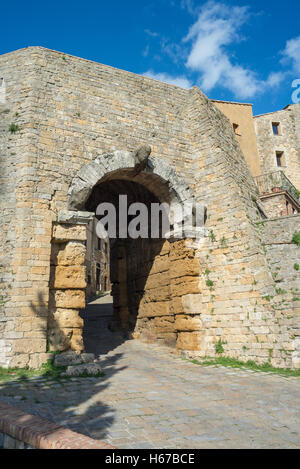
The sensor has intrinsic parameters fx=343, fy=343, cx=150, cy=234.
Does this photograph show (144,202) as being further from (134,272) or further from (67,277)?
(67,277)

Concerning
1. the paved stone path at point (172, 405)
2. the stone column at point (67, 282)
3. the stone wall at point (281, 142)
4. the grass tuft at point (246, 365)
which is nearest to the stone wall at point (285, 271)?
the grass tuft at point (246, 365)

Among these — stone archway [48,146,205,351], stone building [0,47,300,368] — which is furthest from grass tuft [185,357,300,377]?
stone archway [48,146,205,351]

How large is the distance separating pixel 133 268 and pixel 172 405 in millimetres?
7504

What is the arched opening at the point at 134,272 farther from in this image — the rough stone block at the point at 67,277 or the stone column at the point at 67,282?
the rough stone block at the point at 67,277

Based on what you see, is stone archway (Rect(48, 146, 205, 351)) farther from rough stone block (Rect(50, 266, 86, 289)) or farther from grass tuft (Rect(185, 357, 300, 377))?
grass tuft (Rect(185, 357, 300, 377))

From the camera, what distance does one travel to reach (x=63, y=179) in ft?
22.8

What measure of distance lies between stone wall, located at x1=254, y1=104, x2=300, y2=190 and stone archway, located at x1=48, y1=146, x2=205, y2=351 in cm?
1306

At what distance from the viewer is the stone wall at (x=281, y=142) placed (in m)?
21.0

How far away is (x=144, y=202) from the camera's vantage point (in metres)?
10.2

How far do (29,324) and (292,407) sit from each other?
13.9ft

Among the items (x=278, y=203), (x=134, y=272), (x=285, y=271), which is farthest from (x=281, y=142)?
(x=285, y=271)

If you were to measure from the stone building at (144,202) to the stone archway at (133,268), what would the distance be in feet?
0.09

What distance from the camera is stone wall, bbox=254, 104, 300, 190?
827 inches

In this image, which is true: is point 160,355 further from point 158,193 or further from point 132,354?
point 158,193
